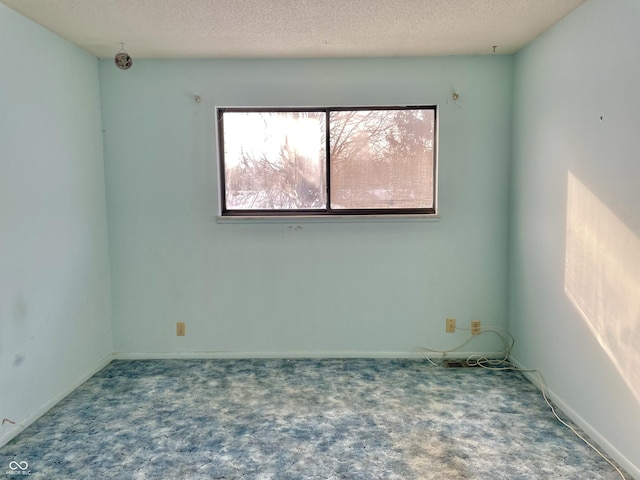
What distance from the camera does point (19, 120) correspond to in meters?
2.29

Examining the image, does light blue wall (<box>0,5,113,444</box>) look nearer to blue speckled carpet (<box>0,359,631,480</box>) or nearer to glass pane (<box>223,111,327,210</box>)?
blue speckled carpet (<box>0,359,631,480</box>)

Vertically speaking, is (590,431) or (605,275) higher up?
(605,275)

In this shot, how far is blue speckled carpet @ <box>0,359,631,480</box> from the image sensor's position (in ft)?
6.34

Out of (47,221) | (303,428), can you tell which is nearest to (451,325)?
(303,428)

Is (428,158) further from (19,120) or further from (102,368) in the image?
(102,368)

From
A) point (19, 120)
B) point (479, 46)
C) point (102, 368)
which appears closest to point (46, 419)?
point (102, 368)

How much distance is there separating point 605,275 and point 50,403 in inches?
128

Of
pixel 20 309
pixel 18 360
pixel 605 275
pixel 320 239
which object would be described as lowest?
pixel 18 360

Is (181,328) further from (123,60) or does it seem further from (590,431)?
(590,431)

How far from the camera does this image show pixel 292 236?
3225mm

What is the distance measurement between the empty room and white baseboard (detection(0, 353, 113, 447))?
2cm

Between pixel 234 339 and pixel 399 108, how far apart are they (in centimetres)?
225

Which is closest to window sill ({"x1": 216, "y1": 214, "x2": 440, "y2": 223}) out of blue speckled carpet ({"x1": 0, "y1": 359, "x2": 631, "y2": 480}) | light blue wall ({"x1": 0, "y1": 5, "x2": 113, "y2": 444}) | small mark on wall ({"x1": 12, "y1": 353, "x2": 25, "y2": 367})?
light blue wall ({"x1": 0, "y1": 5, "x2": 113, "y2": 444})

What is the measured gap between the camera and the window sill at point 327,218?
3.16m
